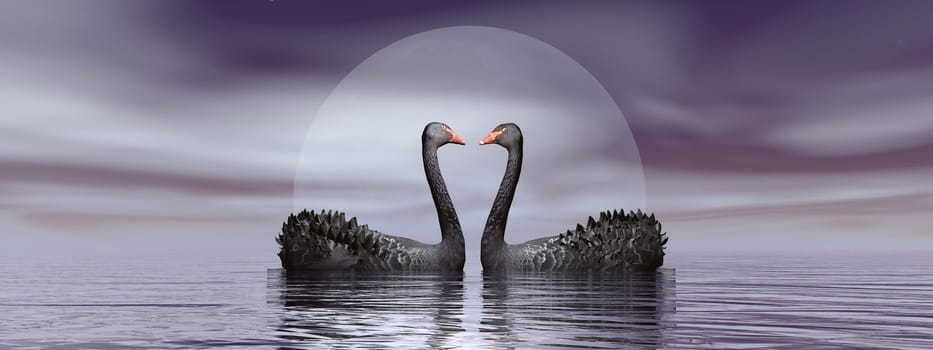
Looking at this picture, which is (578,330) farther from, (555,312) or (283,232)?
(283,232)

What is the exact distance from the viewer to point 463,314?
12.2 meters

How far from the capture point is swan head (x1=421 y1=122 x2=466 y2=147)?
23.0 metres

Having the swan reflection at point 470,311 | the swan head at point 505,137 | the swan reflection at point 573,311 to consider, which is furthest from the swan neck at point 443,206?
the swan reflection at point 470,311

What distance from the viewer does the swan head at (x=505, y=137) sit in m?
23.1

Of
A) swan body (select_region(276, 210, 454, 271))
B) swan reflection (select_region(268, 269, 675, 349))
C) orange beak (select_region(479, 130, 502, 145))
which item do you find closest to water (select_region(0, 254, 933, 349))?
swan reflection (select_region(268, 269, 675, 349))

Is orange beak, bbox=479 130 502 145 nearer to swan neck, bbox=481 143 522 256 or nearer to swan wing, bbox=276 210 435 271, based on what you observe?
swan neck, bbox=481 143 522 256

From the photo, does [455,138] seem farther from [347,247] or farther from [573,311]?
[573,311]

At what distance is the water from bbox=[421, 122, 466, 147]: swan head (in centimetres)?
380

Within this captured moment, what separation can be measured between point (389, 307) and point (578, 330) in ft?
11.3

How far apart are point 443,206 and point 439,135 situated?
151 cm

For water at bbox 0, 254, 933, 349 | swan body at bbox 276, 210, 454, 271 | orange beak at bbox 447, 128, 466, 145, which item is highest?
orange beak at bbox 447, 128, 466, 145

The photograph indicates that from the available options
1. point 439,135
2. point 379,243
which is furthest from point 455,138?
point 379,243

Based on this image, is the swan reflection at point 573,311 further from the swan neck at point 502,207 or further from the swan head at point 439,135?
the swan head at point 439,135

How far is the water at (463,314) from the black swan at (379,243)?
2.28 meters
